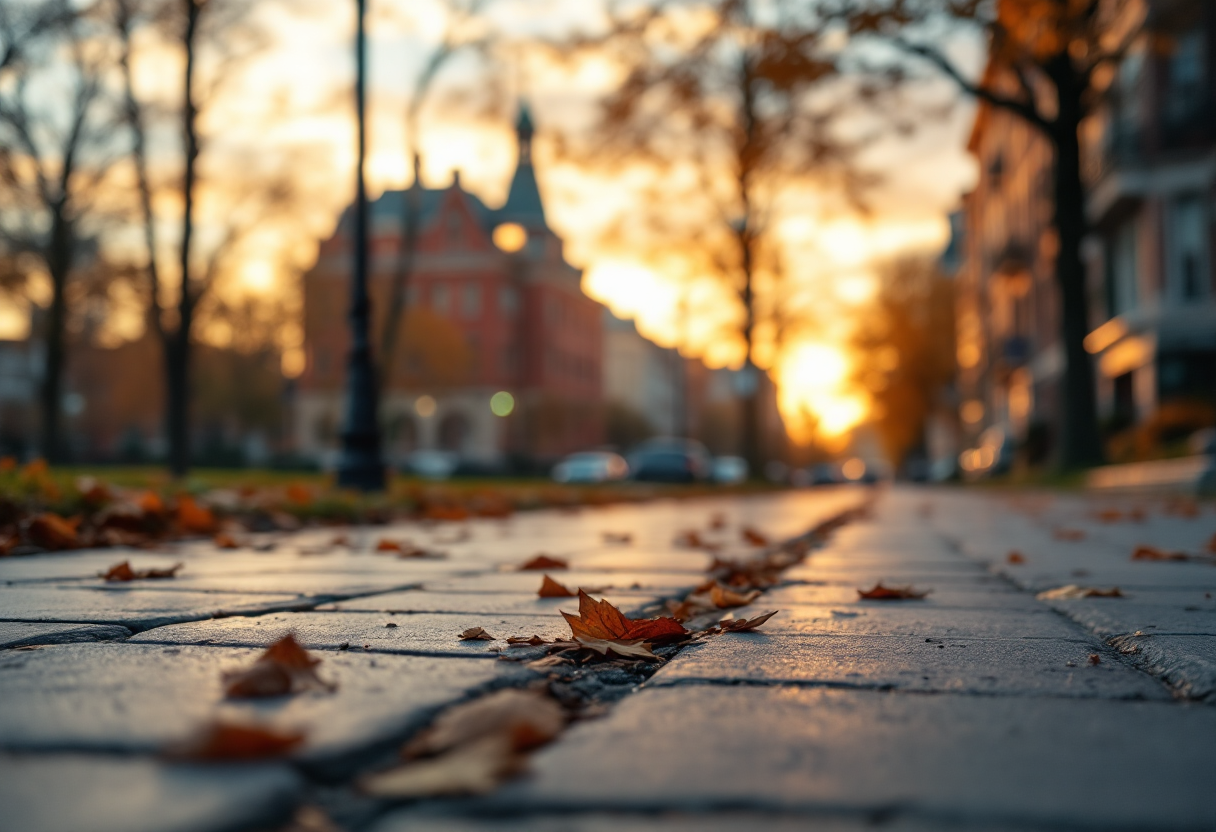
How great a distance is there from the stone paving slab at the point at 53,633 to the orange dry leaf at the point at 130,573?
966mm

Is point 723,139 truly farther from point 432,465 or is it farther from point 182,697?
point 432,465

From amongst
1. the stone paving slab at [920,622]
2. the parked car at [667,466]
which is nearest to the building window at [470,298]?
the parked car at [667,466]

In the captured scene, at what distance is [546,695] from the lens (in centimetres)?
A: 174

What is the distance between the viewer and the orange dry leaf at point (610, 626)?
2.15 meters

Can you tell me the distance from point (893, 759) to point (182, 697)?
3.37ft

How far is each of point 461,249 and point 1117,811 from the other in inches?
2367

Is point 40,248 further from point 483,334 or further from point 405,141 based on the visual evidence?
point 483,334

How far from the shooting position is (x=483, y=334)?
59688 millimetres

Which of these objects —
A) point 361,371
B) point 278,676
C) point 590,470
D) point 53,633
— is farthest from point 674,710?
point 590,470

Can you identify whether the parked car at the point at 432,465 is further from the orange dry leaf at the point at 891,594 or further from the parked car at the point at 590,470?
the orange dry leaf at the point at 891,594

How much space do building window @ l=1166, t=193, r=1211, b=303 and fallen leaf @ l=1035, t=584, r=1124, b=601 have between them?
2351cm

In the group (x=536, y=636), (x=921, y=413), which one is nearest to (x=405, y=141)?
(x=536, y=636)

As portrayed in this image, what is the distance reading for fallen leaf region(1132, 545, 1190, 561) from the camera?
4480 millimetres

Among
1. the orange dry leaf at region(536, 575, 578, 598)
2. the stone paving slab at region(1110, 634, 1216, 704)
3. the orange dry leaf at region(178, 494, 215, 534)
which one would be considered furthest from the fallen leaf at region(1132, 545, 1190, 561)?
the orange dry leaf at region(178, 494, 215, 534)
